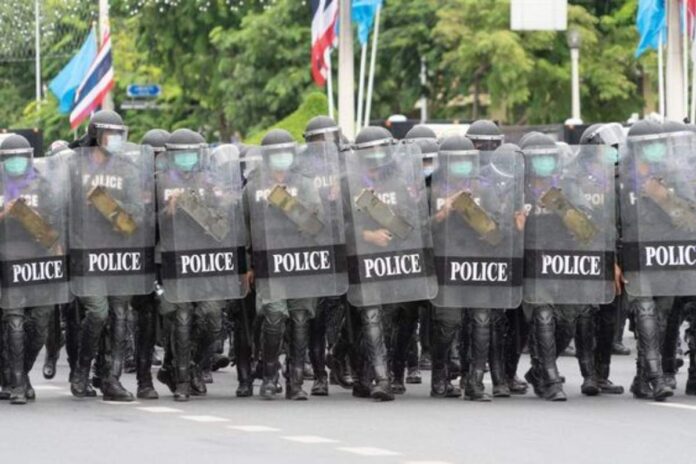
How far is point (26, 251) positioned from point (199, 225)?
1.23 meters

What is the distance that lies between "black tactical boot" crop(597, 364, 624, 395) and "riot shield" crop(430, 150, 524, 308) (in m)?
1.04

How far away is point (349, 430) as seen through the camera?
14.1 meters

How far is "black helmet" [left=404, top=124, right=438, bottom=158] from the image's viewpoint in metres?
17.3

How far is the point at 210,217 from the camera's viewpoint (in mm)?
16391

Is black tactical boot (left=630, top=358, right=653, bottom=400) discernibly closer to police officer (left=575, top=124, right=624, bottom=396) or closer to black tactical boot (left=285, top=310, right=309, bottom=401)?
police officer (left=575, top=124, right=624, bottom=396)

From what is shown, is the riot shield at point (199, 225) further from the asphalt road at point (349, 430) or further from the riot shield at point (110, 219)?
the asphalt road at point (349, 430)

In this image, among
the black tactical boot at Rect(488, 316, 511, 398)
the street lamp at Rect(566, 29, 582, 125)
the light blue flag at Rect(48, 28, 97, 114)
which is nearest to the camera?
the black tactical boot at Rect(488, 316, 511, 398)

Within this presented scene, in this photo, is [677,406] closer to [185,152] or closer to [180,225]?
[180,225]

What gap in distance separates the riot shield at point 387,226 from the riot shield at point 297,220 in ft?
0.38

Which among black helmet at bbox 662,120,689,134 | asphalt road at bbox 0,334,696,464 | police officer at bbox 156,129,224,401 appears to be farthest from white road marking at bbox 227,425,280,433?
black helmet at bbox 662,120,689,134

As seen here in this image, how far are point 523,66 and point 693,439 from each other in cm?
3089

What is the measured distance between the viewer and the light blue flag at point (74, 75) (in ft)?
120

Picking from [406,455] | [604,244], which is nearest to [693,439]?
[406,455]

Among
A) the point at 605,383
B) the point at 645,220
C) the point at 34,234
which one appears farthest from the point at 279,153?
the point at 605,383
